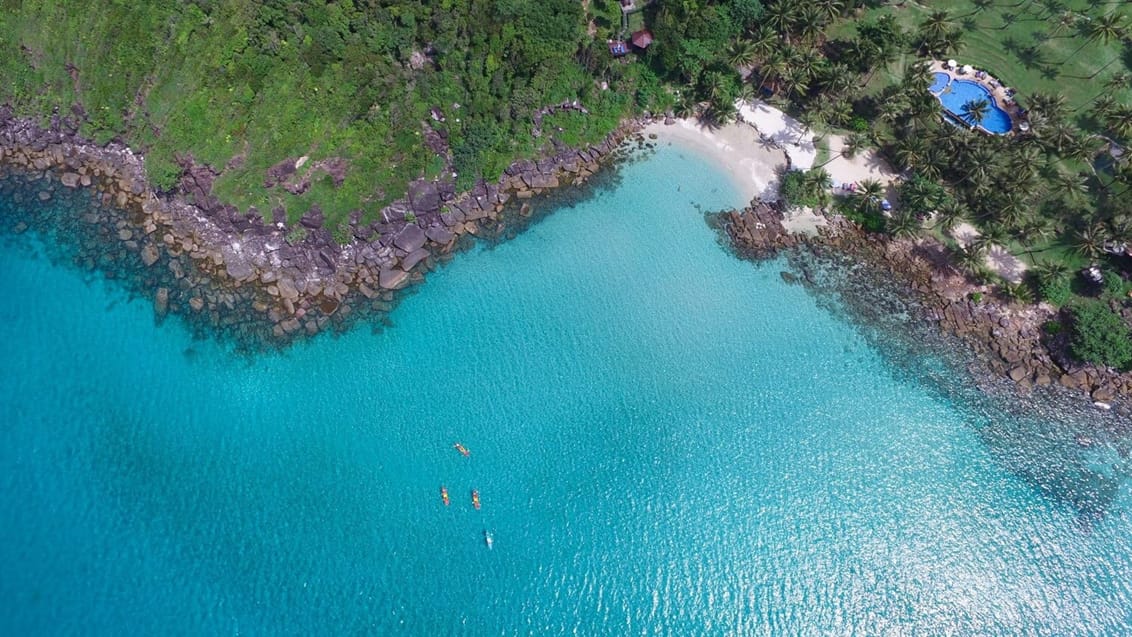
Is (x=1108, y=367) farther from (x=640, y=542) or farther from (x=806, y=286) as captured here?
(x=640, y=542)

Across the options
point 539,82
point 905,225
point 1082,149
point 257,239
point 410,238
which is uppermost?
point 539,82

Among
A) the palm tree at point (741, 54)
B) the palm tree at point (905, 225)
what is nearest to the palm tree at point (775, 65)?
the palm tree at point (741, 54)

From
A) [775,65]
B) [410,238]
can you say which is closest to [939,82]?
[775,65]

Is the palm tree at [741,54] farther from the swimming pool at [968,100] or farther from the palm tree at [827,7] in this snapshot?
the swimming pool at [968,100]

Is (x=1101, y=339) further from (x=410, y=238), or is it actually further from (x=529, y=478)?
(x=410, y=238)

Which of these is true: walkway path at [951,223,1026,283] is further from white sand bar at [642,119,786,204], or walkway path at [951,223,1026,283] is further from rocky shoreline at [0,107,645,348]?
rocky shoreline at [0,107,645,348]

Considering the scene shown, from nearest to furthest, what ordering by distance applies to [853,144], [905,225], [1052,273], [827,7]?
[1052,273], [905,225], [827,7], [853,144]

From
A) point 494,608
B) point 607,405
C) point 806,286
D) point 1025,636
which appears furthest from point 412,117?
point 1025,636
